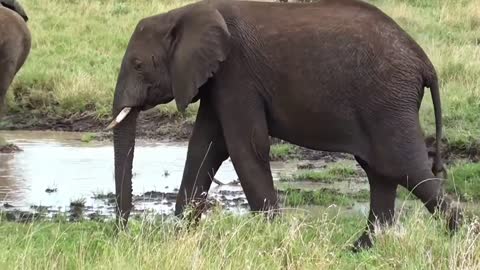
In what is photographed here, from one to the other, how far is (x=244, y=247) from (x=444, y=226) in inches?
60.9

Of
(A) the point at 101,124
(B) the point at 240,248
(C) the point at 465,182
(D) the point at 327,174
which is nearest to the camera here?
(B) the point at 240,248

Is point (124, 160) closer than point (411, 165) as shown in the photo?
No

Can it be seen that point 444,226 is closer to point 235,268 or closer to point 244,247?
point 244,247

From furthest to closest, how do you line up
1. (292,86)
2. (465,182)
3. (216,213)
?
1. (465,182)
2. (292,86)
3. (216,213)

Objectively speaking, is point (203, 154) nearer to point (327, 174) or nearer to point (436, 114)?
point (436, 114)

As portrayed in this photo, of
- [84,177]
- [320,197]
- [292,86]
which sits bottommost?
[84,177]

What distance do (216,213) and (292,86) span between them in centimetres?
104

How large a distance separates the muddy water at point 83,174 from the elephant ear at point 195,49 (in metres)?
1.63

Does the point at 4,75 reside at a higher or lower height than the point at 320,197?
higher

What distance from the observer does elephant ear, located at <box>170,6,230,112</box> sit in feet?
24.0

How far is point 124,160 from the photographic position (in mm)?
7570

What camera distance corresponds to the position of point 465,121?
38.9 feet

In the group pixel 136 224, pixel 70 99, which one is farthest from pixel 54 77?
pixel 136 224

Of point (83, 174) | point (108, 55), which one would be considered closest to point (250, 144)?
point (83, 174)
